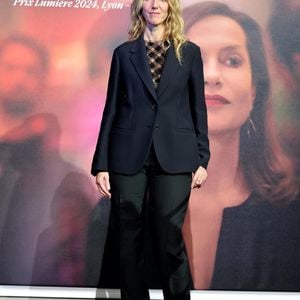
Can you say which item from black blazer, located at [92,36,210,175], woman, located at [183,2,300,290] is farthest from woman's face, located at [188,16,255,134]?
black blazer, located at [92,36,210,175]

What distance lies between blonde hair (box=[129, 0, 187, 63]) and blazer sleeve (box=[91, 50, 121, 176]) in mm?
142

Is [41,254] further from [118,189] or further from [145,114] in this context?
[145,114]

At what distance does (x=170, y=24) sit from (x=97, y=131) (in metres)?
0.95

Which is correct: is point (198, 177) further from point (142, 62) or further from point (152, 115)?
point (142, 62)

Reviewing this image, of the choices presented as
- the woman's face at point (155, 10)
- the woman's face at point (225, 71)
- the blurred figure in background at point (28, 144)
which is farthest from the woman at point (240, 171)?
the woman's face at point (155, 10)

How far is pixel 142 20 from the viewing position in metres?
2.21

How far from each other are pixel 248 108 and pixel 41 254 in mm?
1378

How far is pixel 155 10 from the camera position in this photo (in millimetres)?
2117

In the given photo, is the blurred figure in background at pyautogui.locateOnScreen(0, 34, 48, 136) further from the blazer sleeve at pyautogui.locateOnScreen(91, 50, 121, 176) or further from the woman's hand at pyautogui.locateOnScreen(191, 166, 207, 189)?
the woman's hand at pyautogui.locateOnScreen(191, 166, 207, 189)

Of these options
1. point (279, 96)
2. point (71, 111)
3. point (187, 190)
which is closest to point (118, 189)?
point (187, 190)

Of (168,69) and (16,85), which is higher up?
(168,69)

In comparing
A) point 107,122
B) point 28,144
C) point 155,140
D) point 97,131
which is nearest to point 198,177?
point 155,140

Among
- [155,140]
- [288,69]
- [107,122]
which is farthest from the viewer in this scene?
[288,69]

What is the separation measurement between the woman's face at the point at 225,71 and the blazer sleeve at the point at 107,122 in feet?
2.73
